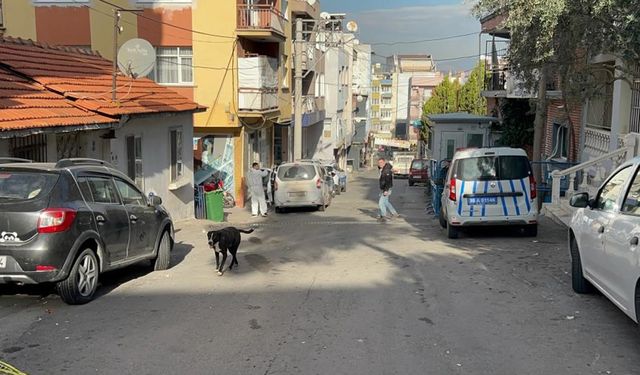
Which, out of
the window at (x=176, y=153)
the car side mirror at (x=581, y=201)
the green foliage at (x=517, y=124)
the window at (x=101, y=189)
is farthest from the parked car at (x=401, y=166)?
the car side mirror at (x=581, y=201)

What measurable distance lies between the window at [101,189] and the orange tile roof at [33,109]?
1.75 m

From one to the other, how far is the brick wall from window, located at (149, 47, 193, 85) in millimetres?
13508

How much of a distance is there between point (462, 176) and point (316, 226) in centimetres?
489

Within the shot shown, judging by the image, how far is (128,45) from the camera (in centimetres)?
1495

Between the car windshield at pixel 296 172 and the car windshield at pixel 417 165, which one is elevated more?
the car windshield at pixel 296 172

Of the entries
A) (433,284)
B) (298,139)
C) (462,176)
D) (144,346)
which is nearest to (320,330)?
(144,346)

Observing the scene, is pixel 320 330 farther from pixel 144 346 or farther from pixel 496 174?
pixel 496 174

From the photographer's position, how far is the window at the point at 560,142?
2398cm

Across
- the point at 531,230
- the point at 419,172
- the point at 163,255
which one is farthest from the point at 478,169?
the point at 419,172

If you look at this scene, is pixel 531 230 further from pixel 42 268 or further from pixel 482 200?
pixel 42 268

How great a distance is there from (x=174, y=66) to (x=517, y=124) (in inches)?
616

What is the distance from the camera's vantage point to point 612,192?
6.64 meters

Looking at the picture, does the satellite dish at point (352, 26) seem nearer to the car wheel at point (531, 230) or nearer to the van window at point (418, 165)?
the van window at point (418, 165)

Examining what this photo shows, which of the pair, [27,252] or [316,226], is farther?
[316,226]
